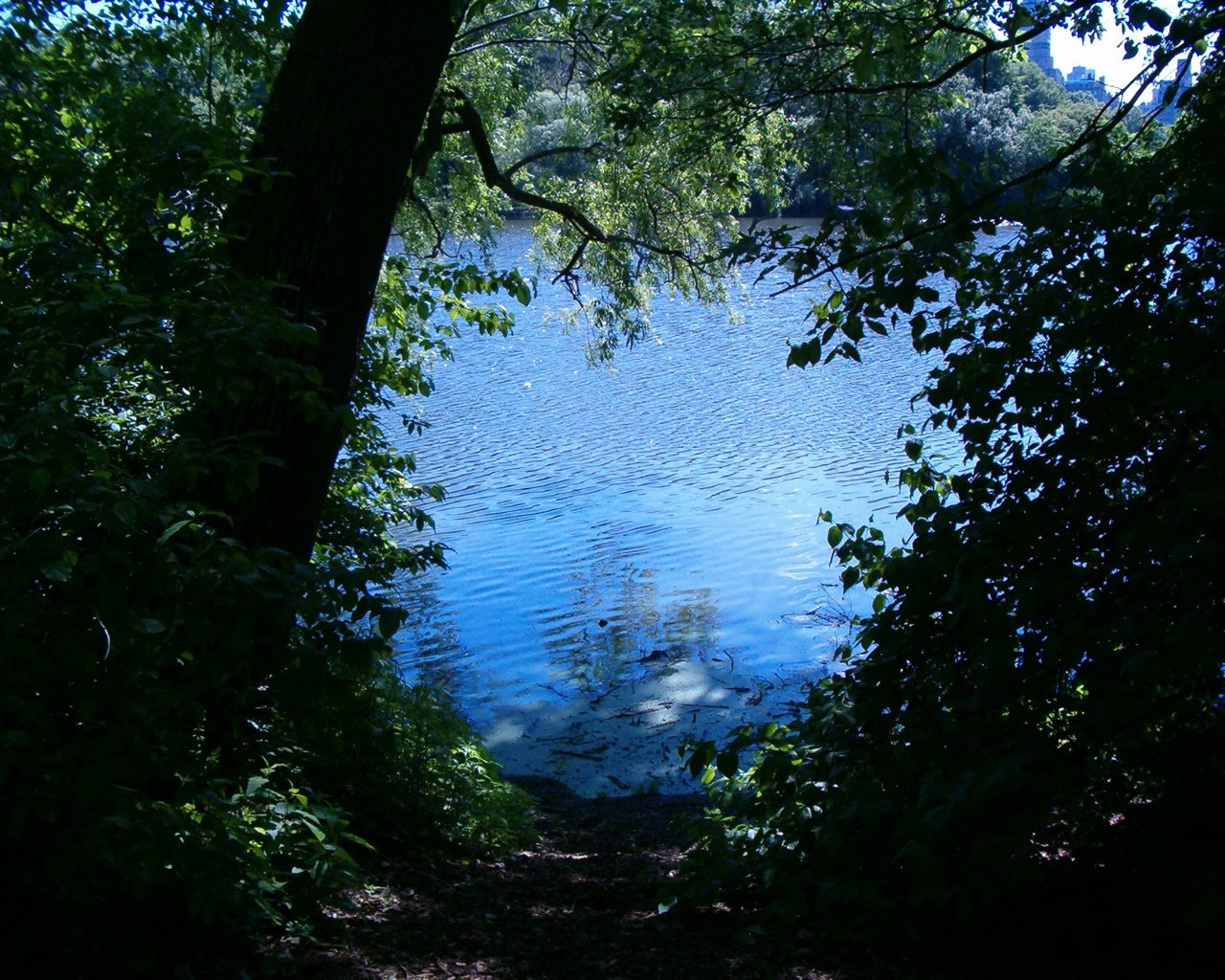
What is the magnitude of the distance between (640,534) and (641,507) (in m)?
1.02

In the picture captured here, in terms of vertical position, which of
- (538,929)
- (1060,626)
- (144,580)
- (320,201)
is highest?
(320,201)

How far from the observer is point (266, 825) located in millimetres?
3371

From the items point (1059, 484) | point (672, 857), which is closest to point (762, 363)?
point (672, 857)

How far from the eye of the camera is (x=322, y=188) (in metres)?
3.83

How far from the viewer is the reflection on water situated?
30.7 ft

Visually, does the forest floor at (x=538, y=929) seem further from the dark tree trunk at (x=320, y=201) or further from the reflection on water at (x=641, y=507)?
the reflection on water at (x=641, y=507)

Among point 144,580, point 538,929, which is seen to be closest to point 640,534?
point 538,929

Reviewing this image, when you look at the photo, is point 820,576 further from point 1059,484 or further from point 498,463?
point 1059,484

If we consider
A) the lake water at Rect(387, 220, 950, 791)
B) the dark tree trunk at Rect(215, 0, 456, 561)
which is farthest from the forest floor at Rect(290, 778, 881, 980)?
the lake water at Rect(387, 220, 950, 791)

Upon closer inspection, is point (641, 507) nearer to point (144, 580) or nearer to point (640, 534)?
Answer: point (640, 534)

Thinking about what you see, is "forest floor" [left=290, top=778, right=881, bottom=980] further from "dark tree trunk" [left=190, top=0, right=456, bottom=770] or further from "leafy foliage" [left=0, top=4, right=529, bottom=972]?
"dark tree trunk" [left=190, top=0, right=456, bottom=770]

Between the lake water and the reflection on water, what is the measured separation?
0.11 feet

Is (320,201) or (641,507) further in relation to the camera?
(641,507)

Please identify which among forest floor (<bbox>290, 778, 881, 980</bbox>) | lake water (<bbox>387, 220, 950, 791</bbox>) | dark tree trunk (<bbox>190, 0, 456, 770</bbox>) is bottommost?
forest floor (<bbox>290, 778, 881, 980</bbox>)
